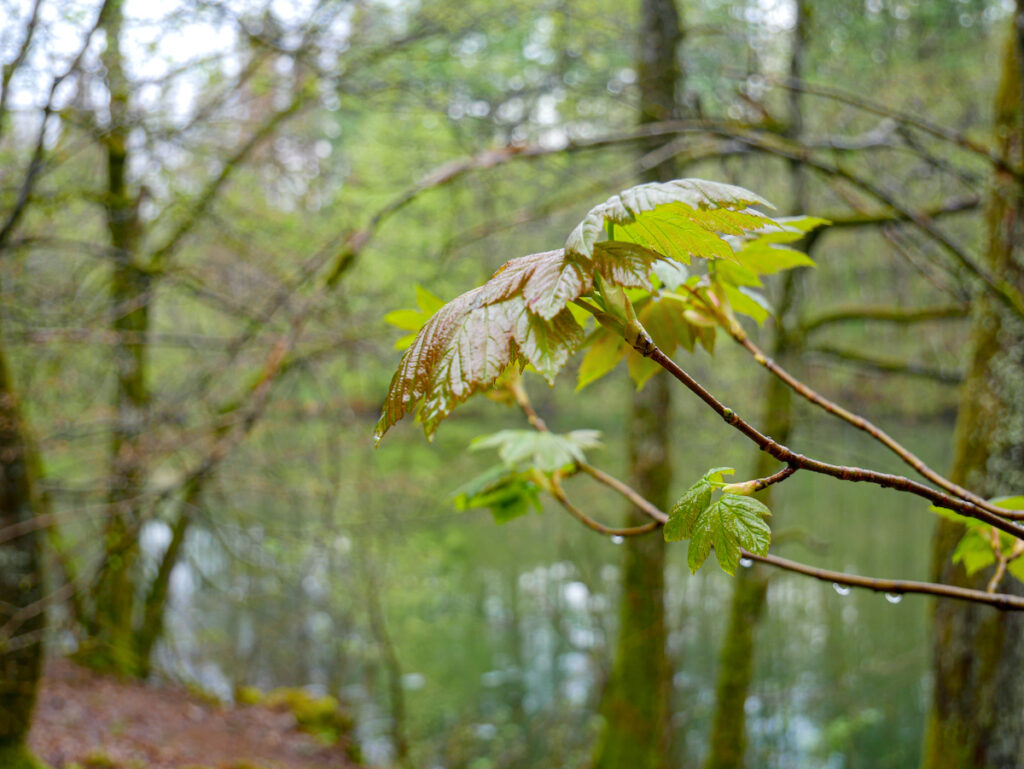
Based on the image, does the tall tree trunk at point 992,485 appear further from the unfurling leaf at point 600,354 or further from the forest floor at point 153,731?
the forest floor at point 153,731

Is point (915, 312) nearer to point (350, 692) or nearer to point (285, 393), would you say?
point (285, 393)

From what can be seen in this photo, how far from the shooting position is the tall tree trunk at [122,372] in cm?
392

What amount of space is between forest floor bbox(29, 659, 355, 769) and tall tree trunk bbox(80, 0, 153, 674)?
0.40 metres

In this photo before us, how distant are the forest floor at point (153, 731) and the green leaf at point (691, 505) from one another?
5.13 meters

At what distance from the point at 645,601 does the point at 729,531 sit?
463 centimetres

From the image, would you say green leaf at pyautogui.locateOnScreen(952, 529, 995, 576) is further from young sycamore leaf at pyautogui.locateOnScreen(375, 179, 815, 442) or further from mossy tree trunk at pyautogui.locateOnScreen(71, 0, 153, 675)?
mossy tree trunk at pyautogui.locateOnScreen(71, 0, 153, 675)

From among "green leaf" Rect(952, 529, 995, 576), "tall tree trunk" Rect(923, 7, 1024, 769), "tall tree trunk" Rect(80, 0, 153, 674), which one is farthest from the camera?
"tall tree trunk" Rect(80, 0, 153, 674)

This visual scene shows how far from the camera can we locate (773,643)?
36.3 ft

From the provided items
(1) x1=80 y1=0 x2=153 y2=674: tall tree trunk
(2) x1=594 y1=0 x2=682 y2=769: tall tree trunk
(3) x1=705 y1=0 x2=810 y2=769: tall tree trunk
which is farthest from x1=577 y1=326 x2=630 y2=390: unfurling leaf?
(3) x1=705 y1=0 x2=810 y2=769: tall tree trunk

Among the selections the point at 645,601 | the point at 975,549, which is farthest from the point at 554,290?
the point at 645,601

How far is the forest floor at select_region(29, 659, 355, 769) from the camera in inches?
202

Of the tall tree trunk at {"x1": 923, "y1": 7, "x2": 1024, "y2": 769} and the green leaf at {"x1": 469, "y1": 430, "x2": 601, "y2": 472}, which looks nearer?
the green leaf at {"x1": 469, "y1": 430, "x2": 601, "y2": 472}

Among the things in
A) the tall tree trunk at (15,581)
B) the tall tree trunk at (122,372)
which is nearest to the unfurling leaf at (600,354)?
the tall tree trunk at (15,581)

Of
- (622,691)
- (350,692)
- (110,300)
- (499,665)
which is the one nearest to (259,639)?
(350,692)
